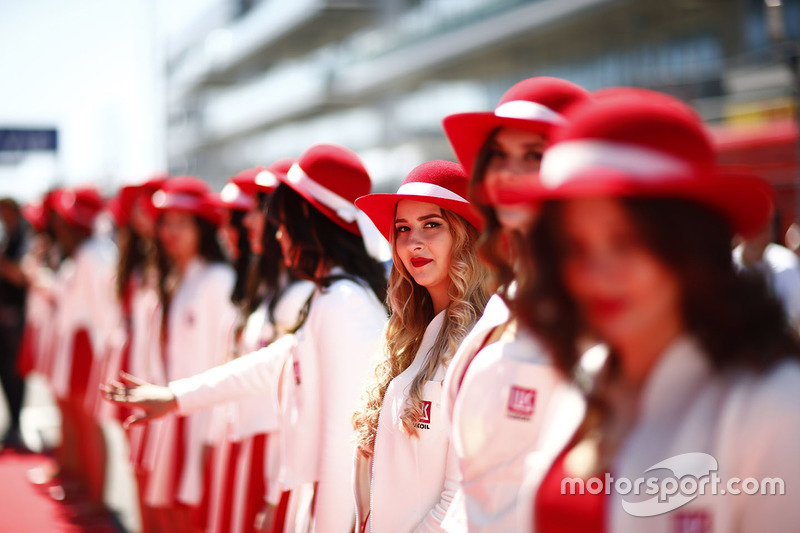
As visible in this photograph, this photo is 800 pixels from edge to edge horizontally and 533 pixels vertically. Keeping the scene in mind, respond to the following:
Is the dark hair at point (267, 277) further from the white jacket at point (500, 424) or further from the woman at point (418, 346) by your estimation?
the white jacket at point (500, 424)

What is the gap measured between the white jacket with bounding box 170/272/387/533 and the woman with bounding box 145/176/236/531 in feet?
5.03

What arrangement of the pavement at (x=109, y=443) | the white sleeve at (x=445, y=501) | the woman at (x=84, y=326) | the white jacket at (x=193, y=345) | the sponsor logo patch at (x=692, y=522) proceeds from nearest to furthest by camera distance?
the sponsor logo patch at (x=692, y=522), the white sleeve at (x=445, y=501), the white jacket at (x=193, y=345), the pavement at (x=109, y=443), the woman at (x=84, y=326)

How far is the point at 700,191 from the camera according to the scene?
4.30 ft

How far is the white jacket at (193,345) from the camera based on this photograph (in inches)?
188

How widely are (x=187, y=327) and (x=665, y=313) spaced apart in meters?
4.04

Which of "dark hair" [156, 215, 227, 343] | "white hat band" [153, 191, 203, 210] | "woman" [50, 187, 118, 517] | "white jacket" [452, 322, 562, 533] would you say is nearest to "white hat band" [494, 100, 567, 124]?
"white jacket" [452, 322, 562, 533]

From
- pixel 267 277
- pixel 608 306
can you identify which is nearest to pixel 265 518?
pixel 267 277

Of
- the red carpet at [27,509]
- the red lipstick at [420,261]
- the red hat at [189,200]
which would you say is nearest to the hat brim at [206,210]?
the red hat at [189,200]

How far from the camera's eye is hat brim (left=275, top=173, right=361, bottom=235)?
342 cm

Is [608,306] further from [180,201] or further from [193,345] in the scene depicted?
[180,201]

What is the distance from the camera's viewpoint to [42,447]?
902 cm

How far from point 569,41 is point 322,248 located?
24556 millimetres

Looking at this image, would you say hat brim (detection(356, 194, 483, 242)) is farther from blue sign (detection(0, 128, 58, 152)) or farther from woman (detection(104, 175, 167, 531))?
blue sign (detection(0, 128, 58, 152))

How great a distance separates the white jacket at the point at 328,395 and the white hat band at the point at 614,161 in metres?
1.82
